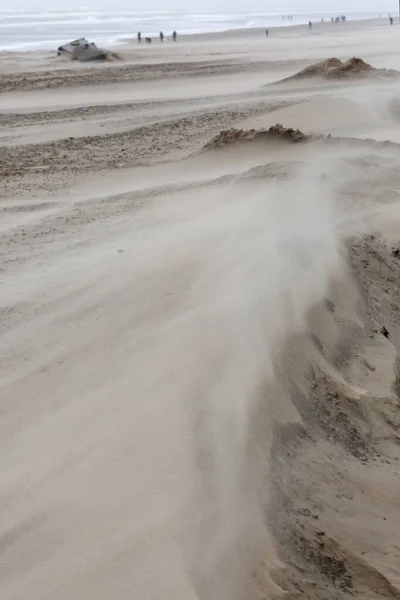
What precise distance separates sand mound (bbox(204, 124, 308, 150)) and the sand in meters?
0.69

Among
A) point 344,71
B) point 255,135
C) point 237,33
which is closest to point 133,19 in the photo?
point 237,33

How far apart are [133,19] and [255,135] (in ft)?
146

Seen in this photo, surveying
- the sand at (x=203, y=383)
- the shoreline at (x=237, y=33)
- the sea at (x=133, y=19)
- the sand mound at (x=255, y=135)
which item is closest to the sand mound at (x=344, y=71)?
the sand mound at (x=255, y=135)

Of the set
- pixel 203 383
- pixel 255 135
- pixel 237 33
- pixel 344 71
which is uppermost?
pixel 237 33

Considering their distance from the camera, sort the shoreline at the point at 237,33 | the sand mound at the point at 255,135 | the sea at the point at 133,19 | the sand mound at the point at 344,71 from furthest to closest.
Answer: the sea at the point at 133,19
the shoreline at the point at 237,33
the sand mound at the point at 344,71
the sand mound at the point at 255,135

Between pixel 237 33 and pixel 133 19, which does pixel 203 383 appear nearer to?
pixel 237 33

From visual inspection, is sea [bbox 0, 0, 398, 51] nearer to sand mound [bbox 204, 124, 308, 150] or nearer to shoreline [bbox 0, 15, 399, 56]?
shoreline [bbox 0, 15, 399, 56]

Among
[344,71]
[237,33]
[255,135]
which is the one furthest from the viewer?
[237,33]

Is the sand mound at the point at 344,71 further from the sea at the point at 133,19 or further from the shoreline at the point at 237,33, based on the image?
the sea at the point at 133,19

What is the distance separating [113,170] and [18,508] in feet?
16.7

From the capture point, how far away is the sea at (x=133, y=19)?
34.4 metres

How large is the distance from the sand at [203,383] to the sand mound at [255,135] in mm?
691

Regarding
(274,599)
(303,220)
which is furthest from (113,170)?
(274,599)

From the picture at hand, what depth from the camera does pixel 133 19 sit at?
155 ft
